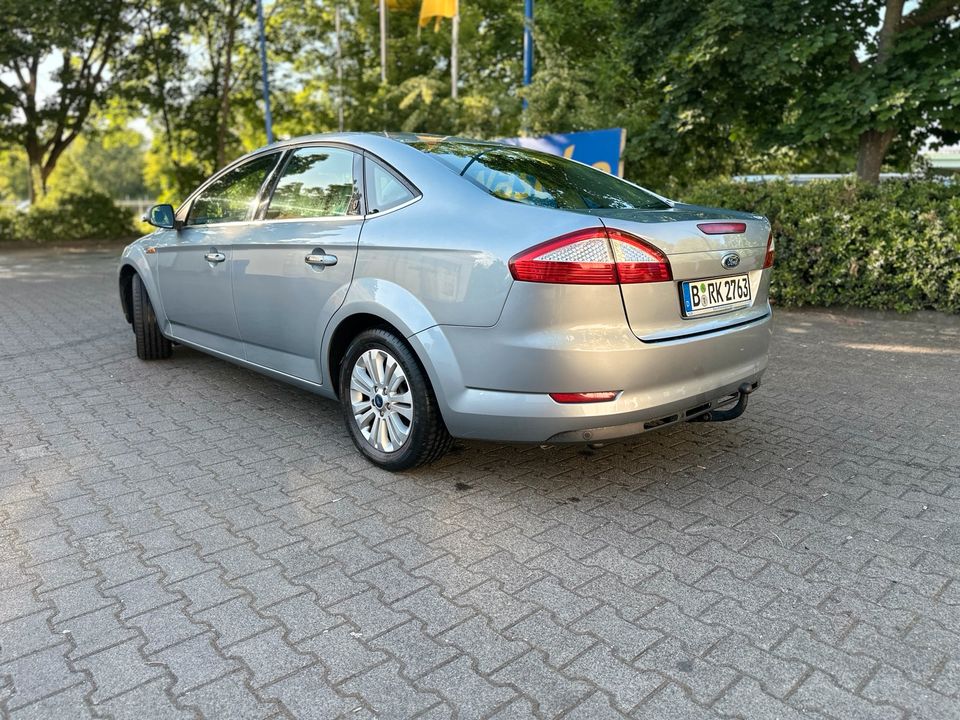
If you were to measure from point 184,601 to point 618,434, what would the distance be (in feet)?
5.70

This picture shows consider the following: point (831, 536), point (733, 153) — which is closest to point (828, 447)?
point (831, 536)

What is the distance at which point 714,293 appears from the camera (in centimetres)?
329

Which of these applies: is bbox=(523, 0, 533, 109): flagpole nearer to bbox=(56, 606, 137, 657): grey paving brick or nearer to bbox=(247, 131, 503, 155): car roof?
bbox=(247, 131, 503, 155): car roof

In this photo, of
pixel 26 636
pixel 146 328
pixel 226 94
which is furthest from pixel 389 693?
pixel 226 94

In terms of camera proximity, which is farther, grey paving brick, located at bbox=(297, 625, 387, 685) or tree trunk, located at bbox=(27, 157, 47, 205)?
tree trunk, located at bbox=(27, 157, 47, 205)

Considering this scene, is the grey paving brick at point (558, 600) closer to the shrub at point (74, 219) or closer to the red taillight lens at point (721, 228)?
the red taillight lens at point (721, 228)

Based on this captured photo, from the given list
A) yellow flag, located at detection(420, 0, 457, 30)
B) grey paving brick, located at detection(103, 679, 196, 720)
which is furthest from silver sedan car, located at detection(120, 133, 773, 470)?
yellow flag, located at detection(420, 0, 457, 30)

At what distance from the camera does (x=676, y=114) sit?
11.5 m

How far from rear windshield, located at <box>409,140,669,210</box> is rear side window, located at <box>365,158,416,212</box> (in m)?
0.22

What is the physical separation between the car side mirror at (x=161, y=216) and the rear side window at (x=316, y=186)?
1.24 meters

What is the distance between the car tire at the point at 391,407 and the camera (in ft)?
11.1

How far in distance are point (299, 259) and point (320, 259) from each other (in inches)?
8.1

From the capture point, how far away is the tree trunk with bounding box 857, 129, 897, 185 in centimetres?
1041

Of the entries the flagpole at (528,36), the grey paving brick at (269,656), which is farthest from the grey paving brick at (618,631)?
the flagpole at (528,36)
